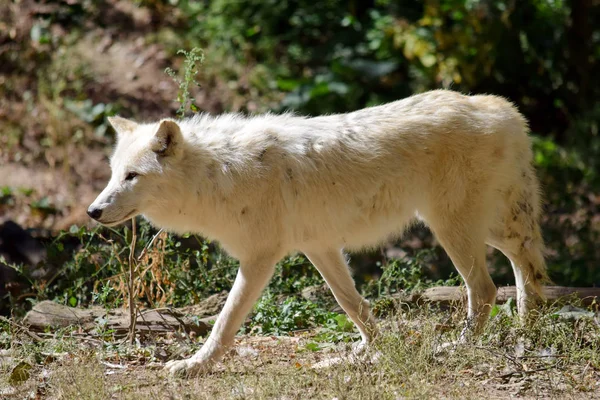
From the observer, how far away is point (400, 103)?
222 inches

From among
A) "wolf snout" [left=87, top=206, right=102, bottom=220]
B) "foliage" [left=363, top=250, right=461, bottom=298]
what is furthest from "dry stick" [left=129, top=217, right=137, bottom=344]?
"foliage" [left=363, top=250, right=461, bottom=298]

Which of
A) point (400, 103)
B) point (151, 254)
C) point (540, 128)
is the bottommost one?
point (540, 128)

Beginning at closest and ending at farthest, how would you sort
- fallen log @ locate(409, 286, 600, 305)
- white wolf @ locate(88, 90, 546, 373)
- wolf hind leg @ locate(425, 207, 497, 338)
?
white wolf @ locate(88, 90, 546, 373), wolf hind leg @ locate(425, 207, 497, 338), fallen log @ locate(409, 286, 600, 305)

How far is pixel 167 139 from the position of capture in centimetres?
502

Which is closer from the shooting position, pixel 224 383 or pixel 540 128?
pixel 224 383

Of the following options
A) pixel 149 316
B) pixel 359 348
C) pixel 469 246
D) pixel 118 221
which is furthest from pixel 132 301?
pixel 469 246

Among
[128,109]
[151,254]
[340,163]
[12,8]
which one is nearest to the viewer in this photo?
[340,163]

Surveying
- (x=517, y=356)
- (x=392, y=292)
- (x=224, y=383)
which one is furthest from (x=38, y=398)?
(x=392, y=292)

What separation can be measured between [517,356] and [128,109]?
8318 millimetres

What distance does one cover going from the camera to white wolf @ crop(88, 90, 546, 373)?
16.6 feet

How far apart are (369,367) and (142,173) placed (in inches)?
73.0

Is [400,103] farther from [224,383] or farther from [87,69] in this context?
[87,69]

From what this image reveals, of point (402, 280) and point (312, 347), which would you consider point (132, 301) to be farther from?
point (402, 280)

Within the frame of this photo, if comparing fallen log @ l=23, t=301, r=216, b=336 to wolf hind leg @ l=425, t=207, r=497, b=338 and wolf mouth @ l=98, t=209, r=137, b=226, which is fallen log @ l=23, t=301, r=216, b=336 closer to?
wolf mouth @ l=98, t=209, r=137, b=226
